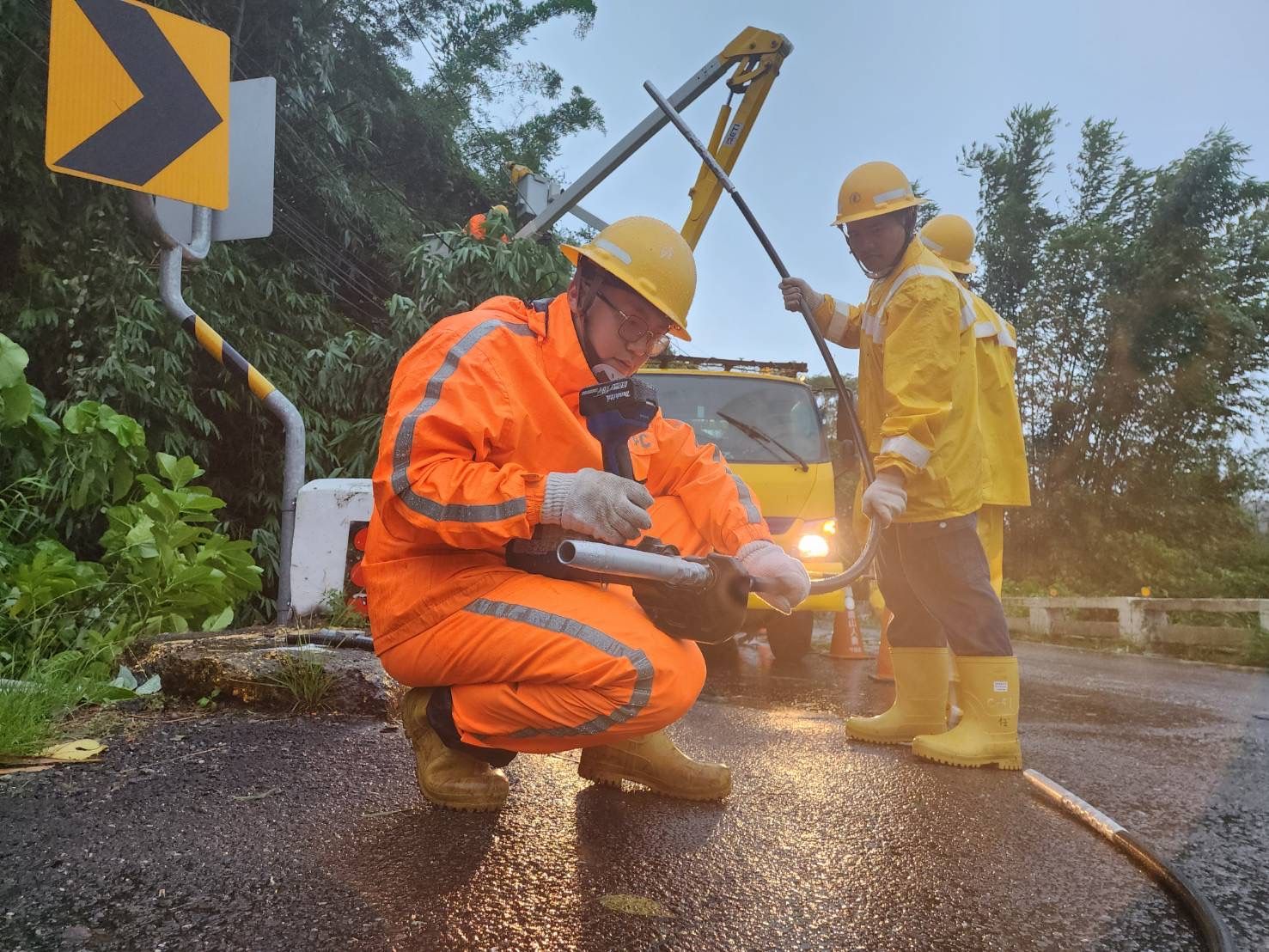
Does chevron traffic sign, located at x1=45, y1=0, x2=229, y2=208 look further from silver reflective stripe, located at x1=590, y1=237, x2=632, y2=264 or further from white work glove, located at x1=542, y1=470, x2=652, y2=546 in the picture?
white work glove, located at x1=542, y1=470, x2=652, y2=546

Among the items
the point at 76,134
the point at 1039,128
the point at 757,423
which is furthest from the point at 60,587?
the point at 1039,128

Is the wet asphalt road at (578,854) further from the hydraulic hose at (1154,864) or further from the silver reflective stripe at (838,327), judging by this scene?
the silver reflective stripe at (838,327)

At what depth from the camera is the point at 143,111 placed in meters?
3.36

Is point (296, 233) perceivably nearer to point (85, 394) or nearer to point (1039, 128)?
point (85, 394)

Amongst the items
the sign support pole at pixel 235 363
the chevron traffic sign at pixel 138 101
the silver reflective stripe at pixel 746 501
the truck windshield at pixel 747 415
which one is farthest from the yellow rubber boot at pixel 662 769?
the truck windshield at pixel 747 415

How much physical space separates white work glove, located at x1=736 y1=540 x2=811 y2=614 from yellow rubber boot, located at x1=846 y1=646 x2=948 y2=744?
134cm

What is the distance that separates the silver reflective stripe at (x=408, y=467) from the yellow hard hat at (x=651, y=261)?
1.11ft

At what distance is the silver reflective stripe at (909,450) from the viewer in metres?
3.05

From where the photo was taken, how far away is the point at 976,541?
324 centimetres

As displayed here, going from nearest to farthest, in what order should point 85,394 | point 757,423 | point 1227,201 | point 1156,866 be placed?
point 1156,866
point 85,394
point 757,423
point 1227,201

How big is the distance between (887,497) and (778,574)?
1.00 m

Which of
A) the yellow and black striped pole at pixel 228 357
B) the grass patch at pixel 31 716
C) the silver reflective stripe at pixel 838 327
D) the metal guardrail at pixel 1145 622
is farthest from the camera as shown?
the metal guardrail at pixel 1145 622

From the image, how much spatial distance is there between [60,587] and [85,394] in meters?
2.19

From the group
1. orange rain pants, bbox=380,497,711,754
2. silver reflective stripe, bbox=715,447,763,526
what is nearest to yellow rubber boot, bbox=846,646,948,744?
silver reflective stripe, bbox=715,447,763,526
